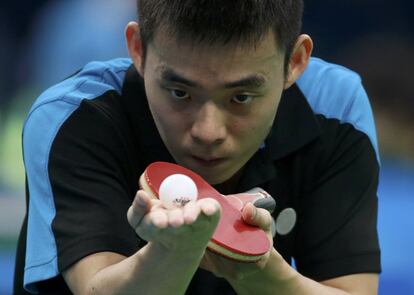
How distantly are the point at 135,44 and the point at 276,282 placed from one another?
0.49 meters

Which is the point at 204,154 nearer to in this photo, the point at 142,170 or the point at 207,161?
the point at 207,161

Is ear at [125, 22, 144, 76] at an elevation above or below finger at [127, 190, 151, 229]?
above

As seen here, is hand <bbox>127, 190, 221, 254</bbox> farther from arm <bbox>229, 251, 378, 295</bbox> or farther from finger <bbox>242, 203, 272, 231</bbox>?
arm <bbox>229, 251, 378, 295</bbox>

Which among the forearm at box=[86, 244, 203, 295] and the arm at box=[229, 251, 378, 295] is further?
the arm at box=[229, 251, 378, 295]

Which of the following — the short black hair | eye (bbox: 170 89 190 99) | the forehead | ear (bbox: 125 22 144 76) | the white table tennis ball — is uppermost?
the short black hair

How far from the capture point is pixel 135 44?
5.32 ft

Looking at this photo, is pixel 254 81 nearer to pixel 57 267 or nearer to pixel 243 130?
pixel 243 130

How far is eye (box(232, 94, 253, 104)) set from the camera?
4.84ft

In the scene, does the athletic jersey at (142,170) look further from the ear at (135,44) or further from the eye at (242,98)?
the eye at (242,98)

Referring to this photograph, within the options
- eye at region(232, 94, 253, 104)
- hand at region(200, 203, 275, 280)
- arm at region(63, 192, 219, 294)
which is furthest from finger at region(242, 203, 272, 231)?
eye at region(232, 94, 253, 104)

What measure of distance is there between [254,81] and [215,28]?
0.35 ft

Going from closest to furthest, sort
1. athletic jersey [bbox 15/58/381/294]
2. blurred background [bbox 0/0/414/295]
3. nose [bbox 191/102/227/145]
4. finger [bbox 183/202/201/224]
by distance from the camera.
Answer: finger [bbox 183/202/201/224], nose [bbox 191/102/227/145], athletic jersey [bbox 15/58/381/294], blurred background [bbox 0/0/414/295]

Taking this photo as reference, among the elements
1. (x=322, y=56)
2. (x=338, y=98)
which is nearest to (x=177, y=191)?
(x=338, y=98)

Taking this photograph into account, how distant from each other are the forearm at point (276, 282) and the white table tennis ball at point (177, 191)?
24 centimetres
